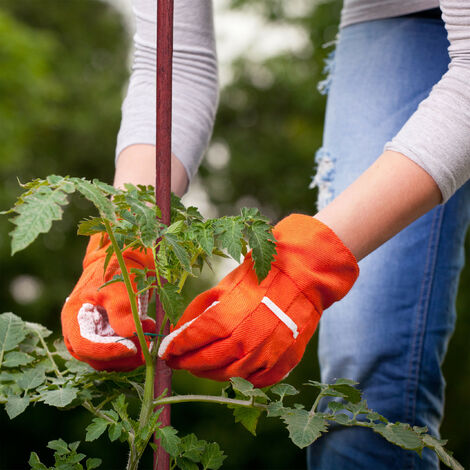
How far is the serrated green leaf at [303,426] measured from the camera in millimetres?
883

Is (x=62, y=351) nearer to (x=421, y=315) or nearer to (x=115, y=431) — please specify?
(x=115, y=431)

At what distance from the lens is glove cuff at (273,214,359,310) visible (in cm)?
106

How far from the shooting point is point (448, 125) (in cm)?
111

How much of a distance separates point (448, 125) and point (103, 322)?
708 mm

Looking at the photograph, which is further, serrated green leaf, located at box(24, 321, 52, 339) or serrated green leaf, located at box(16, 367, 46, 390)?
serrated green leaf, located at box(24, 321, 52, 339)

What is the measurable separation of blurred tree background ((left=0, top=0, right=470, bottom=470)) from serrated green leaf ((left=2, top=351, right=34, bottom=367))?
11.6 feet

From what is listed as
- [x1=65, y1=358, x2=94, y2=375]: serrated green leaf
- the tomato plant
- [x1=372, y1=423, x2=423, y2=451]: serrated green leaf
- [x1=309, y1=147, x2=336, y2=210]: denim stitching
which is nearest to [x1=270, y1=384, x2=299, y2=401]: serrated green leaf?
the tomato plant

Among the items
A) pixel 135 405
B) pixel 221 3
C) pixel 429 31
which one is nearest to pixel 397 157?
pixel 429 31

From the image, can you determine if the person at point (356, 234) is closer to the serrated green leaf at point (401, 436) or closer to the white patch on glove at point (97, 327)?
the white patch on glove at point (97, 327)

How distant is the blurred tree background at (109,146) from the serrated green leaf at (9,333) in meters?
3.54

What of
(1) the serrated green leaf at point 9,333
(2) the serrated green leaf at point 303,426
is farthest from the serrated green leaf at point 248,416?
(1) the serrated green leaf at point 9,333

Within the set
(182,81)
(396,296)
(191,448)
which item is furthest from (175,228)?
(396,296)

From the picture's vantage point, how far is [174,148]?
4.79ft

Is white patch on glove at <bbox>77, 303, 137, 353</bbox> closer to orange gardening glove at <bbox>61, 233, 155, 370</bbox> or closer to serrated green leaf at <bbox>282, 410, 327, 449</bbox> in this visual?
orange gardening glove at <bbox>61, 233, 155, 370</bbox>
